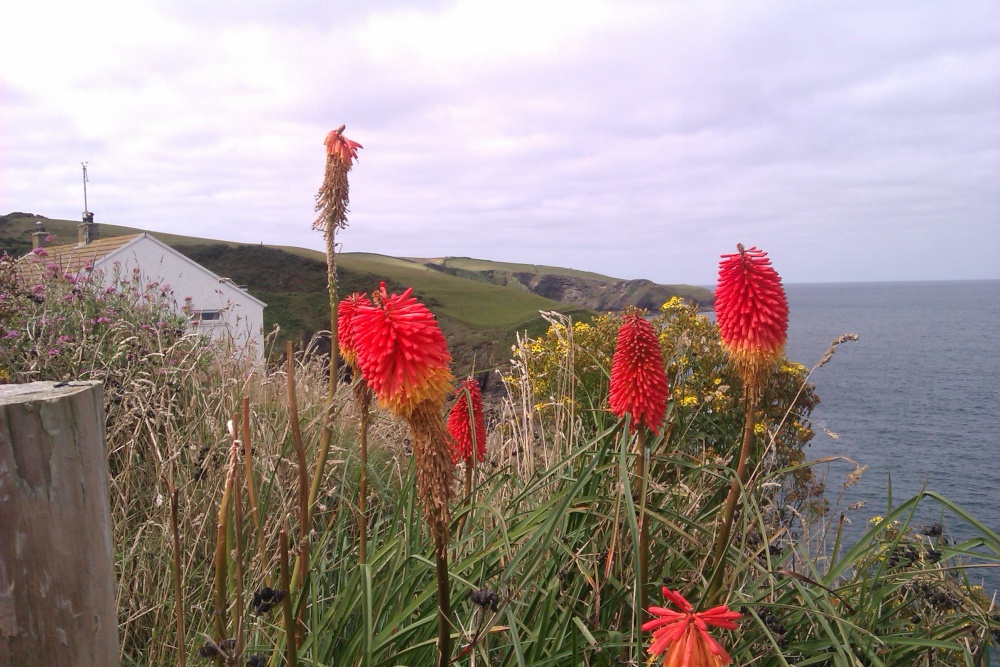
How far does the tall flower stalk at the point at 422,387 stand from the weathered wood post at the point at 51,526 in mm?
688

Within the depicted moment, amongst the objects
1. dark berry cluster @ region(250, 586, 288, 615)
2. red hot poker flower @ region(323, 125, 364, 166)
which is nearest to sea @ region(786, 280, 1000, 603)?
dark berry cluster @ region(250, 586, 288, 615)

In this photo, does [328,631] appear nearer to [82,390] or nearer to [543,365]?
[82,390]

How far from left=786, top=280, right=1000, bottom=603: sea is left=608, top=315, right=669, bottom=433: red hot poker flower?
0.89 meters

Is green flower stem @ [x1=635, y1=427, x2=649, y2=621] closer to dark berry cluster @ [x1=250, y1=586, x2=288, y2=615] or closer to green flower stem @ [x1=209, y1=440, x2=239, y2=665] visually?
dark berry cluster @ [x1=250, y1=586, x2=288, y2=615]

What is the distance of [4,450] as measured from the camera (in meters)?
1.46

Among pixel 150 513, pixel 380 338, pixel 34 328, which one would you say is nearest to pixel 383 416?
pixel 150 513

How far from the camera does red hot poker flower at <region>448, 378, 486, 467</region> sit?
2832 millimetres

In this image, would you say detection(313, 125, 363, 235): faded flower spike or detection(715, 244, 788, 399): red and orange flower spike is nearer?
detection(715, 244, 788, 399): red and orange flower spike

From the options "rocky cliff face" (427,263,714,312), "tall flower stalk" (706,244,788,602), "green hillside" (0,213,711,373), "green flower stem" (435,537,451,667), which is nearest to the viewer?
"green flower stem" (435,537,451,667)

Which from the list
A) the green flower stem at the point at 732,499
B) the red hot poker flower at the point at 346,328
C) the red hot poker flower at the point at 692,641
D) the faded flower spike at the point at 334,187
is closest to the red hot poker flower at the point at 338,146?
the faded flower spike at the point at 334,187

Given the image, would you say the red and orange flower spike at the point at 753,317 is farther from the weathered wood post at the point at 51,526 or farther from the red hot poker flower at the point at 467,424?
the weathered wood post at the point at 51,526

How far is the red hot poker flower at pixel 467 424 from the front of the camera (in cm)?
283

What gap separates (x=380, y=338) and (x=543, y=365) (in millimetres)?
5939

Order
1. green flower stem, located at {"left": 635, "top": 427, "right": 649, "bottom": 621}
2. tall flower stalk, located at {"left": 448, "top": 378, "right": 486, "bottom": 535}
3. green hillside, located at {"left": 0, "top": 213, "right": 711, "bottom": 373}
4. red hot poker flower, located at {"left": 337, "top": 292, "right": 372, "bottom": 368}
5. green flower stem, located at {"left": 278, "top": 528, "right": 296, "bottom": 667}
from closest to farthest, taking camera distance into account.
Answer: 1. green flower stem, located at {"left": 278, "top": 528, "right": 296, "bottom": 667}
2. green flower stem, located at {"left": 635, "top": 427, "right": 649, "bottom": 621}
3. red hot poker flower, located at {"left": 337, "top": 292, "right": 372, "bottom": 368}
4. tall flower stalk, located at {"left": 448, "top": 378, "right": 486, "bottom": 535}
5. green hillside, located at {"left": 0, "top": 213, "right": 711, "bottom": 373}
